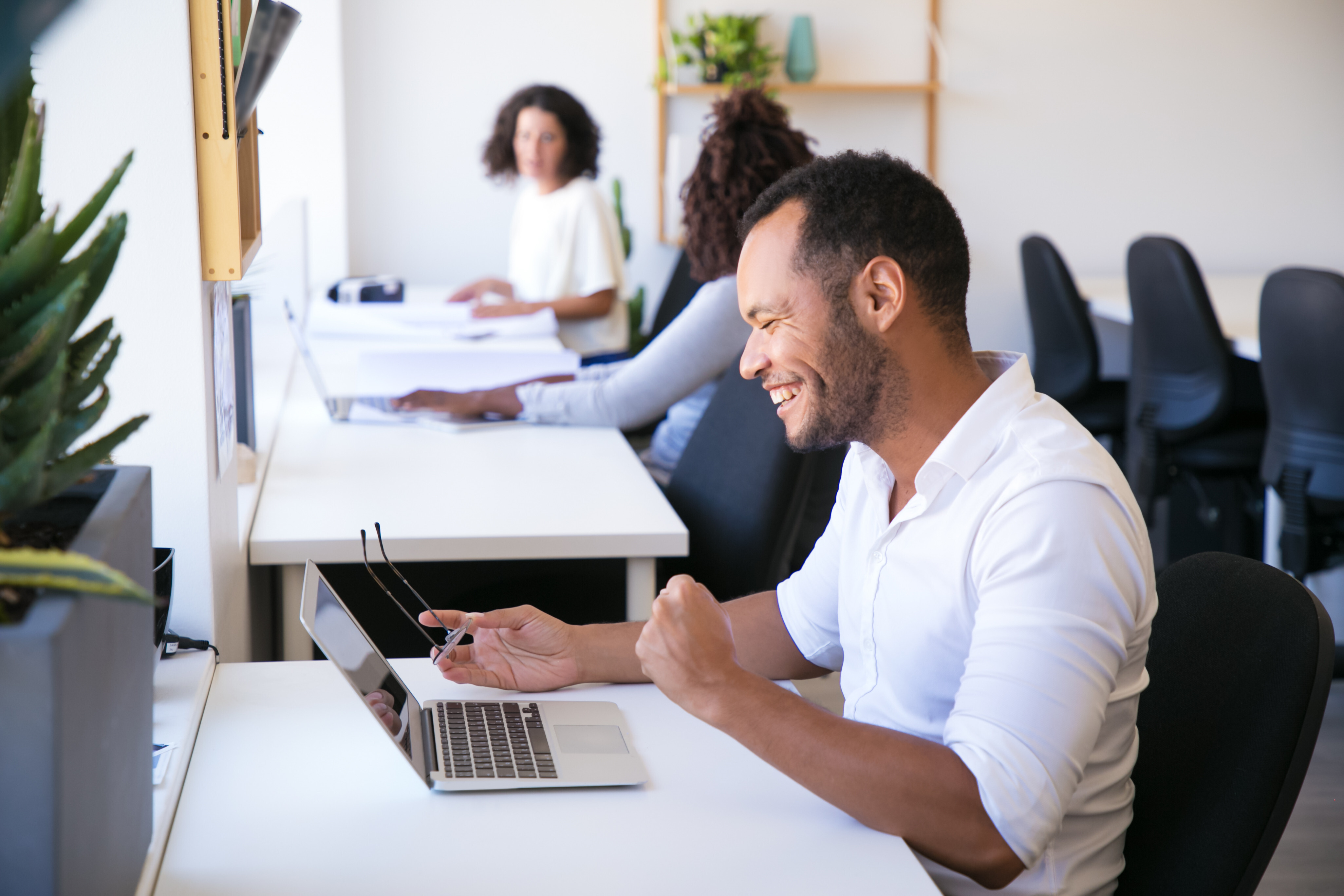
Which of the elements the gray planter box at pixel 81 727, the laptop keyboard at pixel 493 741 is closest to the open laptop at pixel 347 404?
the laptop keyboard at pixel 493 741

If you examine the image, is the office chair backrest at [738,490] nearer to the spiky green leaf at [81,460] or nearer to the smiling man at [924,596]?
the smiling man at [924,596]

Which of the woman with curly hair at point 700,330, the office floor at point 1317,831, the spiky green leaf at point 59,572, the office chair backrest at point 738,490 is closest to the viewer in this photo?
the spiky green leaf at point 59,572

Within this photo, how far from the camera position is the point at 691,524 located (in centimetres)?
195

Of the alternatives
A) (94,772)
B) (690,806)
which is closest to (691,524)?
(690,806)

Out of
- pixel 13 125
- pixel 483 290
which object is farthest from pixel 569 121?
pixel 13 125

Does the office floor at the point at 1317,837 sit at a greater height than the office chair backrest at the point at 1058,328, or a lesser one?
lesser

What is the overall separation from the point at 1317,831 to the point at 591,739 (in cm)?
160

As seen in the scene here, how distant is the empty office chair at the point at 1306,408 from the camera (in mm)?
2531

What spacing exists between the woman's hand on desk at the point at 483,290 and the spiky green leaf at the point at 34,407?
10.4ft

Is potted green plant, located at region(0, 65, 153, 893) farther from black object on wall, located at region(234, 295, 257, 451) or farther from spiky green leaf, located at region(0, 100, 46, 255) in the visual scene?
black object on wall, located at region(234, 295, 257, 451)

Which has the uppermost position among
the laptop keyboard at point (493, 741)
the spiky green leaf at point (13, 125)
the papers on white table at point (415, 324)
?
the spiky green leaf at point (13, 125)

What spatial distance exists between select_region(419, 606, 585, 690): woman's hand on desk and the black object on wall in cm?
76

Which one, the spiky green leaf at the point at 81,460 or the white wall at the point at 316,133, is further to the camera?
the white wall at the point at 316,133

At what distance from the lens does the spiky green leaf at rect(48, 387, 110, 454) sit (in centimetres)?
61
